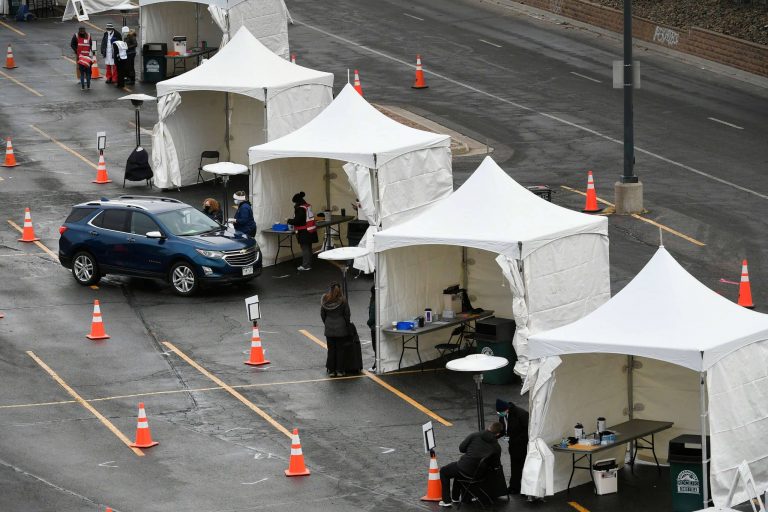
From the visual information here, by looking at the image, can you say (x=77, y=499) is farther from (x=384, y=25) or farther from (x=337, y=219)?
(x=384, y=25)

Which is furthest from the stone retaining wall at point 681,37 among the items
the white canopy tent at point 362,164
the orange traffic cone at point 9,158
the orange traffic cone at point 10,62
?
the orange traffic cone at point 9,158

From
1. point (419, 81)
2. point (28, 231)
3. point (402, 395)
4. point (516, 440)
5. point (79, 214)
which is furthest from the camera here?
point (419, 81)

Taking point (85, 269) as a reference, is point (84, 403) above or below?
below

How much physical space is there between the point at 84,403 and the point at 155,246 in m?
6.50

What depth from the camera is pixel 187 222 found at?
31.7 metres

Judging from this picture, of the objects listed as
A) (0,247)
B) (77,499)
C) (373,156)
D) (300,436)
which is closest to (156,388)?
(300,436)

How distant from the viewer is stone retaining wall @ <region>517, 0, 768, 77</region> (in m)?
50.1

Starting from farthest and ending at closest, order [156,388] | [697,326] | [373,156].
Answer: [373,156] < [156,388] < [697,326]

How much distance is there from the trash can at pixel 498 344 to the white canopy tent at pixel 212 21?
74.7 feet

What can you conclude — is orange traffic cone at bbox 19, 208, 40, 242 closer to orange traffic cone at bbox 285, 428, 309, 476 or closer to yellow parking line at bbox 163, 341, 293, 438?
yellow parking line at bbox 163, 341, 293, 438

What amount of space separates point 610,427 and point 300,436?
4475mm

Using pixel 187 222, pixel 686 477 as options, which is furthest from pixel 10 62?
pixel 686 477

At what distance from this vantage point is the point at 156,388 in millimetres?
25828

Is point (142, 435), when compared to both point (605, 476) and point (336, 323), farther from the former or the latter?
point (605, 476)
